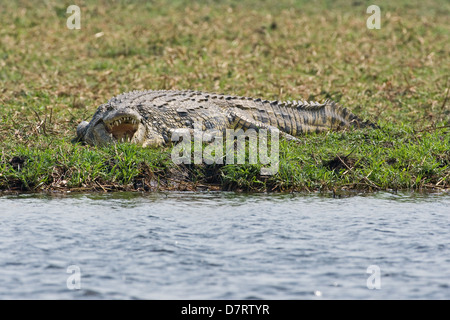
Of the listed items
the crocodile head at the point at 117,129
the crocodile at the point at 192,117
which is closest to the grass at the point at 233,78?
the crocodile head at the point at 117,129

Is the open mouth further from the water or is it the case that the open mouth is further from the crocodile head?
the water

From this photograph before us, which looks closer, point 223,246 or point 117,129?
point 223,246

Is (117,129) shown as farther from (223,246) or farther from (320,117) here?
(223,246)

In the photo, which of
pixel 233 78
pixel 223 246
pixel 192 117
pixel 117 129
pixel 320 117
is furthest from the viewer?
pixel 233 78

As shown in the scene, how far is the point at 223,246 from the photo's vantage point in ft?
18.7

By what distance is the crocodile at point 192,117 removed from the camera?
29.7 ft

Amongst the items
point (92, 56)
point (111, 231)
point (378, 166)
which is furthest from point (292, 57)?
point (111, 231)

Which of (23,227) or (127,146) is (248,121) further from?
(23,227)

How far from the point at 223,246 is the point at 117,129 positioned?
12.3 feet

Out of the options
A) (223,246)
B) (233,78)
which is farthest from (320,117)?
(223,246)

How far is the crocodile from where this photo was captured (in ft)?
29.7

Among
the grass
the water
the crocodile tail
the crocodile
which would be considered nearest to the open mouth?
the crocodile

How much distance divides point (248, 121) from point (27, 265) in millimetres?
5018
